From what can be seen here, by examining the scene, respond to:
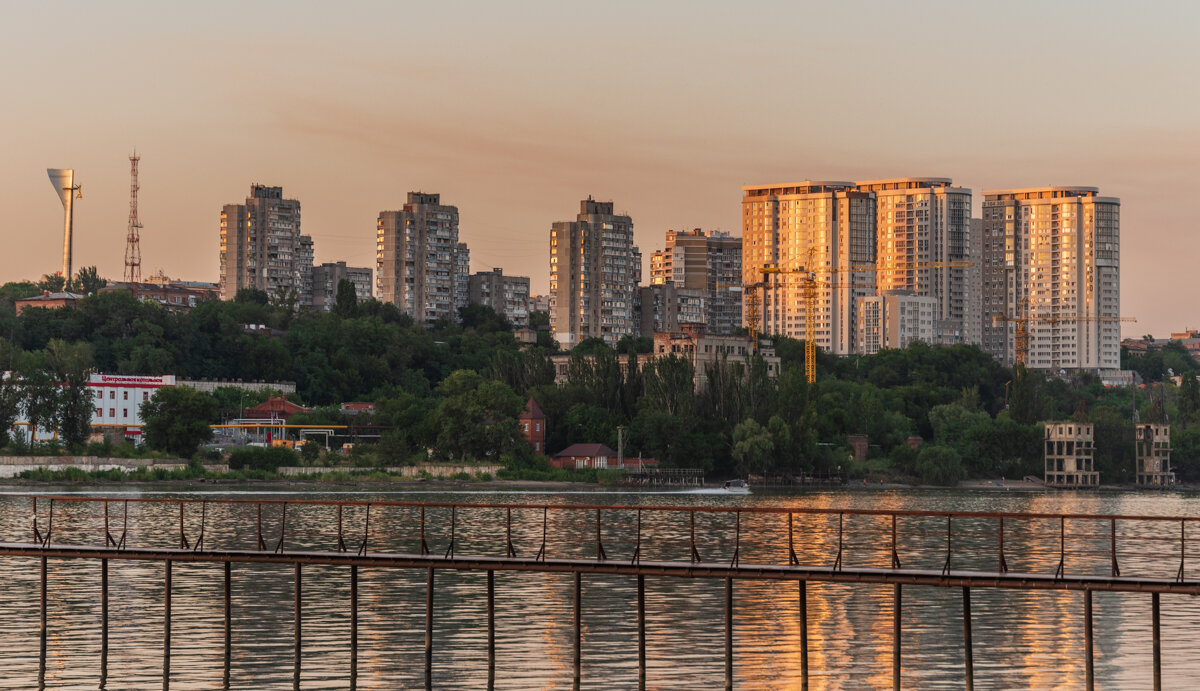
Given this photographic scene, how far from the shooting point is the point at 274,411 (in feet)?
571

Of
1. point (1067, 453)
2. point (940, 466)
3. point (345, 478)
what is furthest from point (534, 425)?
point (1067, 453)

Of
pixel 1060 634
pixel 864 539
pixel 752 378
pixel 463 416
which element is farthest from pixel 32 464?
pixel 1060 634

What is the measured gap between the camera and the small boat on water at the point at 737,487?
15512 cm

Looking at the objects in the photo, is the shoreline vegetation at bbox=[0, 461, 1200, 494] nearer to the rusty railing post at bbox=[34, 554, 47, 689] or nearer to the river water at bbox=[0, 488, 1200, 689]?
the river water at bbox=[0, 488, 1200, 689]

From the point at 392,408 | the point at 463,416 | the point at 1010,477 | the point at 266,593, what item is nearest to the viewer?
the point at 266,593

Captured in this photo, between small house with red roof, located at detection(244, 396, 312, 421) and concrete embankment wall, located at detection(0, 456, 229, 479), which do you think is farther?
small house with red roof, located at detection(244, 396, 312, 421)

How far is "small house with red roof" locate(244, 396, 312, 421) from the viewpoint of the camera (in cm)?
17350

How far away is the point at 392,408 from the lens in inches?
6786

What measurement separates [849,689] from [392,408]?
132m

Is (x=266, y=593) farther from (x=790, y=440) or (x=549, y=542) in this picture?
(x=790, y=440)

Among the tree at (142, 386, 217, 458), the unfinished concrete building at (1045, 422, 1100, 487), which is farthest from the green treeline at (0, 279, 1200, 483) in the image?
the unfinished concrete building at (1045, 422, 1100, 487)

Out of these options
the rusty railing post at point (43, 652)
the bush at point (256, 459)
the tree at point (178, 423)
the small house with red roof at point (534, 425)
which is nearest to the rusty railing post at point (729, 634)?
the rusty railing post at point (43, 652)

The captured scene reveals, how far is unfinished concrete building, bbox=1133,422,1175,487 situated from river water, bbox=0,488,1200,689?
109128 millimetres

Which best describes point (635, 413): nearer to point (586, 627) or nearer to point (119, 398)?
point (119, 398)
